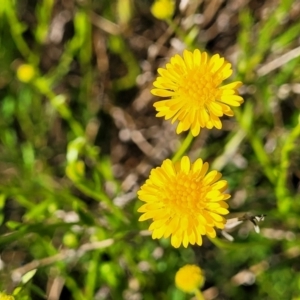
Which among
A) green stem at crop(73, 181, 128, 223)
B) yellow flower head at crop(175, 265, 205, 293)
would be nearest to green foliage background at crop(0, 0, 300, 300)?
green stem at crop(73, 181, 128, 223)

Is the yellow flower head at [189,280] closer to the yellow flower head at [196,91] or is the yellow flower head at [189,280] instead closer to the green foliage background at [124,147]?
A: the green foliage background at [124,147]

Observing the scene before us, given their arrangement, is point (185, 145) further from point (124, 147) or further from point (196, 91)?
point (124, 147)

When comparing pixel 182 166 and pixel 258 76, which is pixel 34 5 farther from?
pixel 182 166

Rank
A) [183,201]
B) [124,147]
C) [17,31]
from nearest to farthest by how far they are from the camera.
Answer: [183,201] → [17,31] → [124,147]

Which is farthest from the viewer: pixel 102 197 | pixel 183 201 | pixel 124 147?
pixel 124 147

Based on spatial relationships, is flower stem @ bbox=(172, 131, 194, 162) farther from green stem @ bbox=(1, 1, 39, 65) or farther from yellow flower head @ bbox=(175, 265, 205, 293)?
green stem @ bbox=(1, 1, 39, 65)

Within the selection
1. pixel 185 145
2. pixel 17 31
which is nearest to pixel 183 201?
pixel 185 145

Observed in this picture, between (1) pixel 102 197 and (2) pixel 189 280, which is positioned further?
(1) pixel 102 197

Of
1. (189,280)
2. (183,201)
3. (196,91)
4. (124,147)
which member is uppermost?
(196,91)
